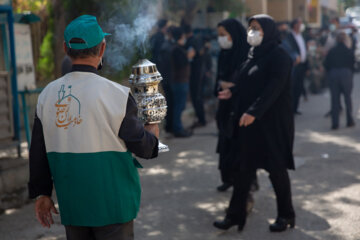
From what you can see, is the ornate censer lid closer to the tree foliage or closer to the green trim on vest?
the green trim on vest

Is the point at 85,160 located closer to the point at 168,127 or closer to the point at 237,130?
the point at 237,130

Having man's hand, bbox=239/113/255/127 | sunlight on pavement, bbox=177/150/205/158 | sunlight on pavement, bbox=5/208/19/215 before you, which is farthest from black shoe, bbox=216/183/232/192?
sunlight on pavement, bbox=5/208/19/215

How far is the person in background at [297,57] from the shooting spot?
35.1 feet

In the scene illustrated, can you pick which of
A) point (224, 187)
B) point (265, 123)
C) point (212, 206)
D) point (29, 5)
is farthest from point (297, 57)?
point (265, 123)

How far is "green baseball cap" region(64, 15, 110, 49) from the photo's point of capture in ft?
7.41

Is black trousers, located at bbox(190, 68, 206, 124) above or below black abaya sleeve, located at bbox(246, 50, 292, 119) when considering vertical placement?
below

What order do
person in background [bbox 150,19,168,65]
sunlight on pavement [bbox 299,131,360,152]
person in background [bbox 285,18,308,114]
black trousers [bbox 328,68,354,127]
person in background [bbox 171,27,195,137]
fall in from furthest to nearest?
person in background [bbox 285,18,308,114] < black trousers [bbox 328,68,354,127] < person in background [bbox 150,19,168,65] < person in background [bbox 171,27,195,137] < sunlight on pavement [bbox 299,131,360,152]

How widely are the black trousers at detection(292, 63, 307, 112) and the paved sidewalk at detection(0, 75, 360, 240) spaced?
120 inches

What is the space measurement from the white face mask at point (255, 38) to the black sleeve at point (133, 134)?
2300mm

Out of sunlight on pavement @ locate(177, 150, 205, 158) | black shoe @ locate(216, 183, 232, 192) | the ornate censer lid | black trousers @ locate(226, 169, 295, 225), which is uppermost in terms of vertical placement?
the ornate censer lid

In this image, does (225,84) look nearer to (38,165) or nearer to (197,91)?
(38,165)

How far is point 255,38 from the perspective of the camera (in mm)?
4359

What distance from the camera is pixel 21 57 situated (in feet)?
21.6

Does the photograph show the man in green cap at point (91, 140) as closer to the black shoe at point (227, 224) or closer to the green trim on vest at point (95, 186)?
the green trim on vest at point (95, 186)
